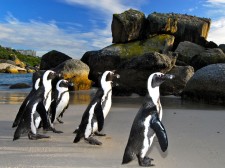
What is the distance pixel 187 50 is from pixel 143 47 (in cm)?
336

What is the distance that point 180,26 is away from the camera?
1079 inches

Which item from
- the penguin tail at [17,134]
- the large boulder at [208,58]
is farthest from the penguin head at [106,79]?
the large boulder at [208,58]

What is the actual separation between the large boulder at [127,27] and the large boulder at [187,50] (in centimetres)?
331

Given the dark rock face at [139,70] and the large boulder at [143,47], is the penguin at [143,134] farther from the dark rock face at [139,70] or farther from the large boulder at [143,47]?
the large boulder at [143,47]

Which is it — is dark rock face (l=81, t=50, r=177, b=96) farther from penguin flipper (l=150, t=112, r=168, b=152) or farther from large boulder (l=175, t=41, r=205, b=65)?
penguin flipper (l=150, t=112, r=168, b=152)

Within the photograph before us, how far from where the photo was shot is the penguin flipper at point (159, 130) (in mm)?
4379

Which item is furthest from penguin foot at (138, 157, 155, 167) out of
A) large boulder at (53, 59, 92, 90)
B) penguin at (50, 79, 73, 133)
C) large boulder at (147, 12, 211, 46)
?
large boulder at (147, 12, 211, 46)

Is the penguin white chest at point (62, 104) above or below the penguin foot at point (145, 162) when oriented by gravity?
above

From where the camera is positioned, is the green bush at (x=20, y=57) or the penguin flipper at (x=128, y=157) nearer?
the penguin flipper at (x=128, y=157)

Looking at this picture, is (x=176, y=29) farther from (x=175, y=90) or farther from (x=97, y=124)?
(x=97, y=124)

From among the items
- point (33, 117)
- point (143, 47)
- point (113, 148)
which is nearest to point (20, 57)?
point (143, 47)

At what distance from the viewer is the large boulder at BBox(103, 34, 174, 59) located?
77.3ft

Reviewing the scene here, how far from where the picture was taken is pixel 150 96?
16.0 feet

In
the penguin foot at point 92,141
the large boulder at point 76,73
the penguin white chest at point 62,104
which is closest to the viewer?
the penguin foot at point 92,141
